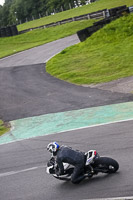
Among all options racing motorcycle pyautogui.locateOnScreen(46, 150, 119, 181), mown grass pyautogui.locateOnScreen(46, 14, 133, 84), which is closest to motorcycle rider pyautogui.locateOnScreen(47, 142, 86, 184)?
racing motorcycle pyautogui.locateOnScreen(46, 150, 119, 181)

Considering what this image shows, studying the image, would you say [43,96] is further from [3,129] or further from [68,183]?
[68,183]

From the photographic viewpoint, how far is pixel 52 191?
10.9m

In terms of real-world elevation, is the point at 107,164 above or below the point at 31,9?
below

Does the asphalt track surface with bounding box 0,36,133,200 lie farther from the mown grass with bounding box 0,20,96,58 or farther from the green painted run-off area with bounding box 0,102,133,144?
the mown grass with bounding box 0,20,96,58

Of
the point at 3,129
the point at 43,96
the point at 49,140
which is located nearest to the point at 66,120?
the point at 49,140

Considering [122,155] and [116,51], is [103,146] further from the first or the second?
[116,51]

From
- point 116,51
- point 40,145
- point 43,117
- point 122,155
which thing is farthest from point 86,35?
point 122,155

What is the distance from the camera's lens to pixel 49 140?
1570 cm

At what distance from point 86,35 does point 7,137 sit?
64.4 feet

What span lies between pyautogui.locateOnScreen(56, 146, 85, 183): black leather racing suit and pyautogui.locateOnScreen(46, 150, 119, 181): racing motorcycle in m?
0.14

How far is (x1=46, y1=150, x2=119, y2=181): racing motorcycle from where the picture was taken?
1043cm

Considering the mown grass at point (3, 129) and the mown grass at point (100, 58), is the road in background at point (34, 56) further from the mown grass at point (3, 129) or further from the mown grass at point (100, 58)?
the mown grass at point (3, 129)

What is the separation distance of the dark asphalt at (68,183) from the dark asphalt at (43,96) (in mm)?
3972

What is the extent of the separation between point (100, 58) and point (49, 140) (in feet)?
46.4
